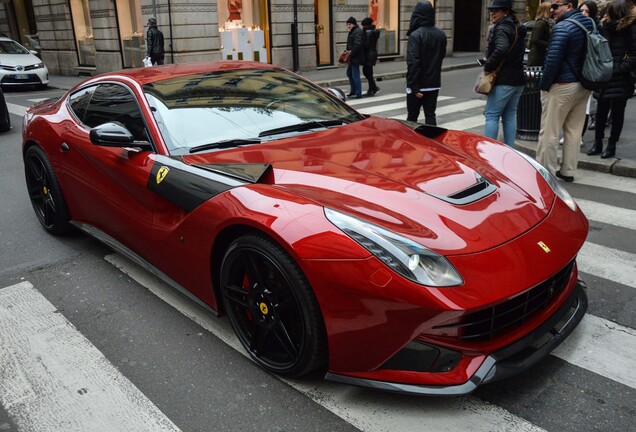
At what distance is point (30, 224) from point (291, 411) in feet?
13.2

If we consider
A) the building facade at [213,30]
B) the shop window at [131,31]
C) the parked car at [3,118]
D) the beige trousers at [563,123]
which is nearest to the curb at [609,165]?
the beige trousers at [563,123]

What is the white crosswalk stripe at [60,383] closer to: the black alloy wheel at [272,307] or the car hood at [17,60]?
the black alloy wheel at [272,307]

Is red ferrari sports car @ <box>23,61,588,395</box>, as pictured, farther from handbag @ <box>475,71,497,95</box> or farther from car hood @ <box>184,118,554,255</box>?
handbag @ <box>475,71,497,95</box>

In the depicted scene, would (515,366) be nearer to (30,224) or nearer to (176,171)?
(176,171)

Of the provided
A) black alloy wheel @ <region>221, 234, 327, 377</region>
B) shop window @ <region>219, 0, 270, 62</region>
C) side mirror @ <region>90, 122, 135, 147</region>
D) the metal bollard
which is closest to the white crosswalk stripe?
black alloy wheel @ <region>221, 234, 327, 377</region>

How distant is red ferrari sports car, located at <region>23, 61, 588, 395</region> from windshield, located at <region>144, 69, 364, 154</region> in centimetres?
1

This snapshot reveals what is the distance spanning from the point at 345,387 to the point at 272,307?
1.78ft

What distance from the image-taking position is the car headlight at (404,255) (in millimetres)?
2426

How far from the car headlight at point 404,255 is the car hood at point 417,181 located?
6 centimetres

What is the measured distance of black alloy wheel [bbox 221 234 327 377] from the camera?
266 centimetres

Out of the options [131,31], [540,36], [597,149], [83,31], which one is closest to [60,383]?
[597,149]

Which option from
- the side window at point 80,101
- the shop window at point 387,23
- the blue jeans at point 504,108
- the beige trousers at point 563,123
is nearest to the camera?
the side window at point 80,101

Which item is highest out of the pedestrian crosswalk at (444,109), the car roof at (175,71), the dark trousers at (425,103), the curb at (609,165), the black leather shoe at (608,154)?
the car roof at (175,71)

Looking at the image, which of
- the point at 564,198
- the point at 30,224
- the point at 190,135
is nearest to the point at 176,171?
the point at 190,135
